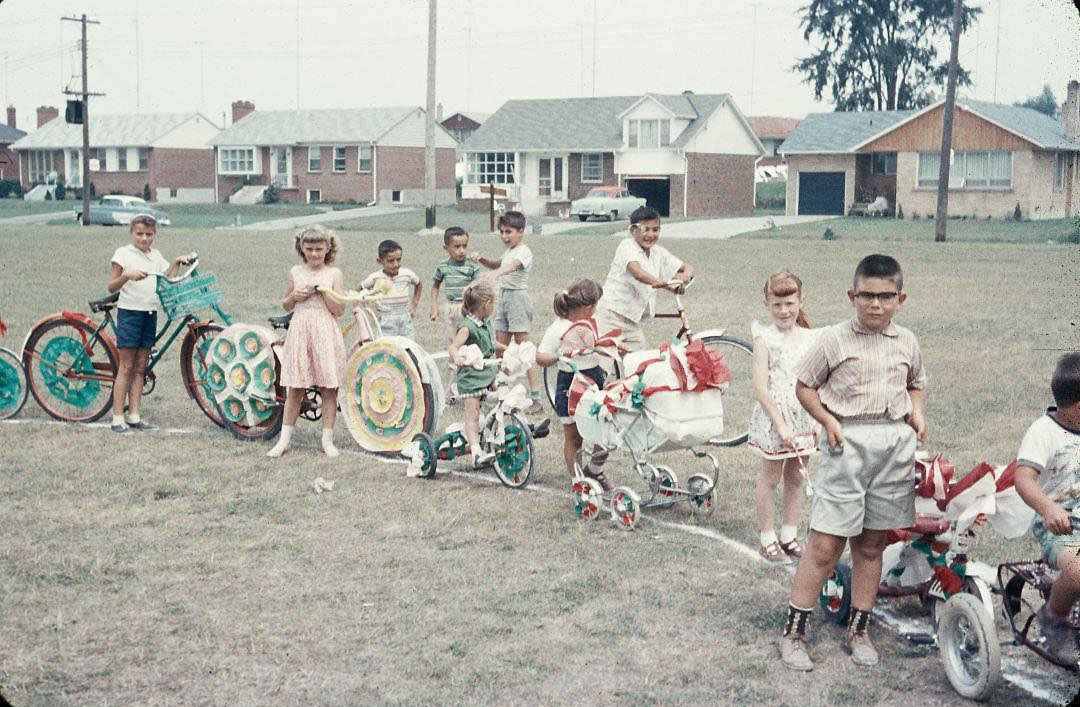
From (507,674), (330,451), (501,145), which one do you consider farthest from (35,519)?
(501,145)

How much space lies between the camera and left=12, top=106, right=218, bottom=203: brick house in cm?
7806

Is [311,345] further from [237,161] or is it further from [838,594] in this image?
[237,161]

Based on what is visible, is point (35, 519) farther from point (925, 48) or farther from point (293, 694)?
point (925, 48)

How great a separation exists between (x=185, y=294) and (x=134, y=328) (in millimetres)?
536

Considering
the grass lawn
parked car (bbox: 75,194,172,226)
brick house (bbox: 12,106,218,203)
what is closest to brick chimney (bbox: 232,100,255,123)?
brick house (bbox: 12,106,218,203)

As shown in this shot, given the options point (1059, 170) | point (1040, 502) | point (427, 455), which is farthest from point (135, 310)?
point (1059, 170)

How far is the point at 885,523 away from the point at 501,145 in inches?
2364

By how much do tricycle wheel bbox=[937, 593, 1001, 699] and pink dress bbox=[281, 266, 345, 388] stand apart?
5074 mm

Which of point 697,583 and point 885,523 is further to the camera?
point 697,583

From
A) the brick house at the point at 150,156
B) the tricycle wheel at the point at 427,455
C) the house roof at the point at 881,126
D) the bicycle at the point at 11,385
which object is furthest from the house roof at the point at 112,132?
the tricycle wheel at the point at 427,455

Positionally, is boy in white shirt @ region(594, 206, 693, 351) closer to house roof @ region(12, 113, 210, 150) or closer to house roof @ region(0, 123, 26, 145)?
house roof @ region(12, 113, 210, 150)

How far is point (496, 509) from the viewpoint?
24.2 feet

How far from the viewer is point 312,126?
2847 inches

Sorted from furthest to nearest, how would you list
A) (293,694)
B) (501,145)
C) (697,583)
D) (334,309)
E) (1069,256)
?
(501,145)
(1069,256)
(334,309)
(697,583)
(293,694)
